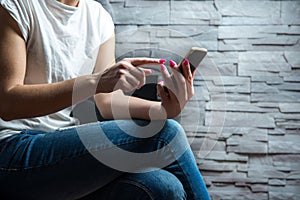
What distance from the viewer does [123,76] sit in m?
0.79

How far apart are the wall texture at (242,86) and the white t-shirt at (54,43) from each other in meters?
0.63

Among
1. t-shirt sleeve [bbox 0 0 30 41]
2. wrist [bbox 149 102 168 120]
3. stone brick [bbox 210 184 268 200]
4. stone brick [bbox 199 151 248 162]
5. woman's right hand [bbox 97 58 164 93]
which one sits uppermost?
t-shirt sleeve [bbox 0 0 30 41]

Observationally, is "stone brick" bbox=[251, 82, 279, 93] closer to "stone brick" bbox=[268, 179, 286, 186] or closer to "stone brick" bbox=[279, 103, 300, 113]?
"stone brick" bbox=[279, 103, 300, 113]

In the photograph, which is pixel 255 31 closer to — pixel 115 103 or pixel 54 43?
pixel 115 103

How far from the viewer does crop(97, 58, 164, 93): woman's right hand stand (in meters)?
0.79

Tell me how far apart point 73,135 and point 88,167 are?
0.07 meters

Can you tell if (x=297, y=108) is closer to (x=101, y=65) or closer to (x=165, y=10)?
(x=165, y=10)

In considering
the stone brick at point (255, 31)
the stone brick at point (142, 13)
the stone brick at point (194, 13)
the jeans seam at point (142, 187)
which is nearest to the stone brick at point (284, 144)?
the stone brick at point (255, 31)

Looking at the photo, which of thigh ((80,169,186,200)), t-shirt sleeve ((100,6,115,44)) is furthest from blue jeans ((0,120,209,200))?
t-shirt sleeve ((100,6,115,44))

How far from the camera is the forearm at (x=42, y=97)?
829 millimetres

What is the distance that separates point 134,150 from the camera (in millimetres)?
832

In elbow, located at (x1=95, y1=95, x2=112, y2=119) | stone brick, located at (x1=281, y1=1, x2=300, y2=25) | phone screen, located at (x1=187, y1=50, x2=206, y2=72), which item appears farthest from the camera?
stone brick, located at (x1=281, y1=1, x2=300, y2=25)

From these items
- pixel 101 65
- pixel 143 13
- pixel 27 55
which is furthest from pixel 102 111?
pixel 143 13

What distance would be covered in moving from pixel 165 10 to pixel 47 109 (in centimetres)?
102
